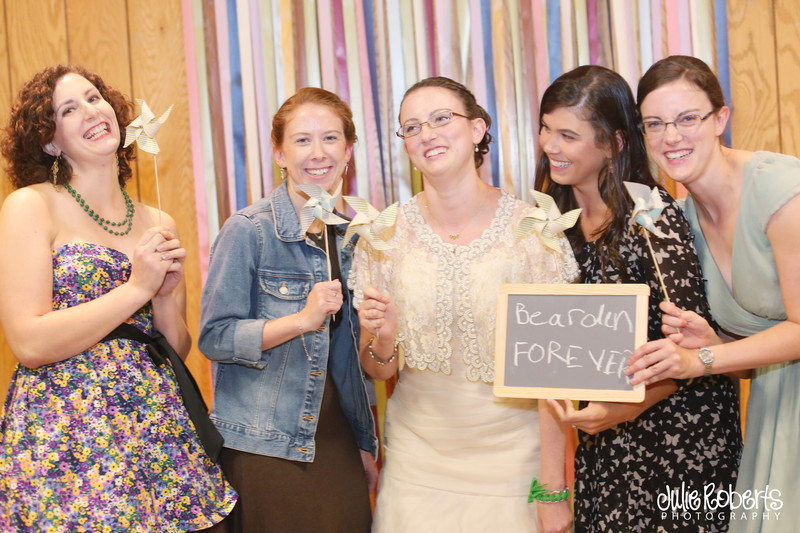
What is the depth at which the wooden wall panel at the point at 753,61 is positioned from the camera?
2.87 m

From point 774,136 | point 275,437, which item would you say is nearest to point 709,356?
point 275,437

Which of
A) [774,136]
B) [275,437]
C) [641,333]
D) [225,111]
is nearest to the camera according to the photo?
[641,333]

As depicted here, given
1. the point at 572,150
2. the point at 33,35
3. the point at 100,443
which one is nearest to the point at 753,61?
the point at 572,150

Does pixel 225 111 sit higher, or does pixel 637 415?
pixel 225 111

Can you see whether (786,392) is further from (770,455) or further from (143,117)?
(143,117)

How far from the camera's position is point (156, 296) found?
2211 millimetres

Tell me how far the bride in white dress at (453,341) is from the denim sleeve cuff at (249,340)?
307 mm

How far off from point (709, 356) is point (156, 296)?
163 cm

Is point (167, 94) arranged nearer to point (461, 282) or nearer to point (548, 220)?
point (461, 282)

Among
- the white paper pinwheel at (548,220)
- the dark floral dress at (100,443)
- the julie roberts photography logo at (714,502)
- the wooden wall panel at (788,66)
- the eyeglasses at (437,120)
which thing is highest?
the wooden wall panel at (788,66)

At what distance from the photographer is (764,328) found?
2059 mm

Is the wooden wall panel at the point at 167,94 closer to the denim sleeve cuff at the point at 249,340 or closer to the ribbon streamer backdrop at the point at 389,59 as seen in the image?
the ribbon streamer backdrop at the point at 389,59

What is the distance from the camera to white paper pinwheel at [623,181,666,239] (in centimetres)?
183

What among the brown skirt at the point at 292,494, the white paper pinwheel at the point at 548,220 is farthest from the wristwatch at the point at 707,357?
the brown skirt at the point at 292,494
